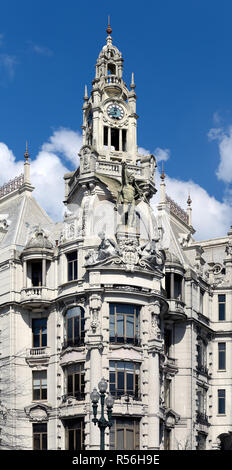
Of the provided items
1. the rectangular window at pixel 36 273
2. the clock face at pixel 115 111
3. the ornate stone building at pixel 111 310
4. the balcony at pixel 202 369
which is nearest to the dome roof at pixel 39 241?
the ornate stone building at pixel 111 310

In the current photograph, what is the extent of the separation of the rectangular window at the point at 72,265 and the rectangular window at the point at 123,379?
7714 mm

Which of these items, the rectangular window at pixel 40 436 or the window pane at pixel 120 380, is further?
the rectangular window at pixel 40 436

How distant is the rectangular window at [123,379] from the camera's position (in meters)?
76.1

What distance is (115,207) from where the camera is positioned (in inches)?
3231

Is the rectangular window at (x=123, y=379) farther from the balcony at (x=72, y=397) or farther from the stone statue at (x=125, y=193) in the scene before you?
the stone statue at (x=125, y=193)

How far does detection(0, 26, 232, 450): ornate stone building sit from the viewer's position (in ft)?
252

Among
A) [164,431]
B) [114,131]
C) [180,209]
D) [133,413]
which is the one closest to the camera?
[133,413]

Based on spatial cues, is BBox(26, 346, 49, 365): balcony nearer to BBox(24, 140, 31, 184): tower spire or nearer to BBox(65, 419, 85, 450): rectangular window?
BBox(65, 419, 85, 450): rectangular window

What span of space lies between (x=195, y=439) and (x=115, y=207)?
19525mm

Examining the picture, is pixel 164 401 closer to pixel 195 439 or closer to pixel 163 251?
pixel 195 439

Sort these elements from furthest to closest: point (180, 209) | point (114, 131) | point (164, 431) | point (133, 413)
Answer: point (180, 209) → point (114, 131) → point (164, 431) → point (133, 413)

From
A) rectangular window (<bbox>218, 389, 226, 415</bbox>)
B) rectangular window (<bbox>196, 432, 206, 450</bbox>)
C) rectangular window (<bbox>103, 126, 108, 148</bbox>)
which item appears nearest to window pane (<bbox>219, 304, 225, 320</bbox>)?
rectangular window (<bbox>218, 389, 226, 415</bbox>)

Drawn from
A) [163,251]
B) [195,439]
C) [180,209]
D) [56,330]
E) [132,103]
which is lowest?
[195,439]

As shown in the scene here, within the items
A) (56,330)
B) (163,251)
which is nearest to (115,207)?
(163,251)
